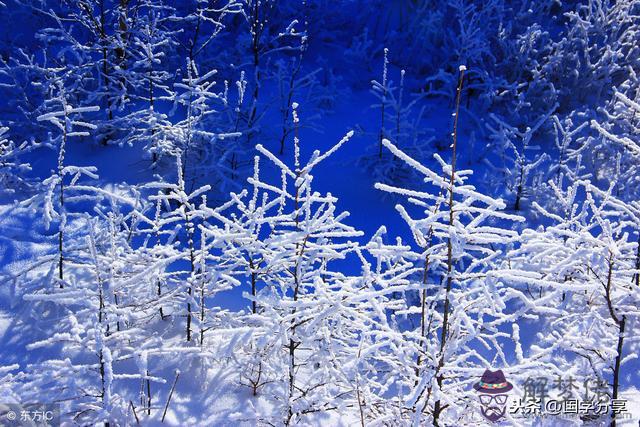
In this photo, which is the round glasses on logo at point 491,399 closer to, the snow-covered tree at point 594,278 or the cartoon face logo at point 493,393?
the cartoon face logo at point 493,393

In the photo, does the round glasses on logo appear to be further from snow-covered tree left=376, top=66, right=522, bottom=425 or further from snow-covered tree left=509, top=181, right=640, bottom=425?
snow-covered tree left=509, top=181, right=640, bottom=425

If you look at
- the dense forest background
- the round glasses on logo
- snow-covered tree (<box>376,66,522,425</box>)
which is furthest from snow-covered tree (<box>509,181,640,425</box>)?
the round glasses on logo

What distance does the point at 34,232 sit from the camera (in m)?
5.32

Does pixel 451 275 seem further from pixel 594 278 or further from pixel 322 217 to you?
pixel 594 278

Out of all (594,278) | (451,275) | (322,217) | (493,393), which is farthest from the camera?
(594,278)

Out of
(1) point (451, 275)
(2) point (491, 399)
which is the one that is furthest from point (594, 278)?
(1) point (451, 275)

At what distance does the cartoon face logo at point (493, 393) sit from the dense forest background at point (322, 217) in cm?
5

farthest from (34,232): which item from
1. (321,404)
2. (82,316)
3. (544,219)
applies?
(544,219)

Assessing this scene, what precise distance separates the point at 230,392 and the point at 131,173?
3685mm

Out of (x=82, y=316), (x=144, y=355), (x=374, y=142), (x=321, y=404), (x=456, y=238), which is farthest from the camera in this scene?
(x=374, y=142)

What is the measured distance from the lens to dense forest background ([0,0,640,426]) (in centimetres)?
301

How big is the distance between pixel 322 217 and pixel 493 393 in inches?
49.4

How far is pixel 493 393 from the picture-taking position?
2.84 m

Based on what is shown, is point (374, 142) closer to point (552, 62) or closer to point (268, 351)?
point (552, 62)
